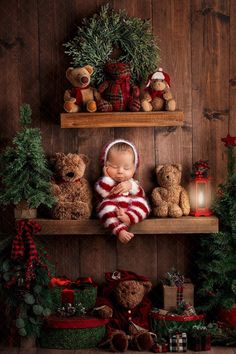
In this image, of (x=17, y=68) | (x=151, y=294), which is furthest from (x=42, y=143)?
(x=151, y=294)

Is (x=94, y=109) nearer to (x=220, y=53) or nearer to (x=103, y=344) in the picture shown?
(x=220, y=53)

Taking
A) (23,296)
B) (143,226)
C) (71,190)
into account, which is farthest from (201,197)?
(23,296)

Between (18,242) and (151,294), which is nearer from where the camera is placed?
(18,242)

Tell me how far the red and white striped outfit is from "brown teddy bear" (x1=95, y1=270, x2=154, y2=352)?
0.30 metres

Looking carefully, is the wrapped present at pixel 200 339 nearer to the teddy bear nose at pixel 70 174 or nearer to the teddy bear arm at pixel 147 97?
the teddy bear nose at pixel 70 174

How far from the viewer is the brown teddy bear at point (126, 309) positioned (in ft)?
11.0

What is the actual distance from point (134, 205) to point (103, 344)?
72 cm

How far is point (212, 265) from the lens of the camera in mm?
3500

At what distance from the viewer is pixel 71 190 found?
352 centimetres

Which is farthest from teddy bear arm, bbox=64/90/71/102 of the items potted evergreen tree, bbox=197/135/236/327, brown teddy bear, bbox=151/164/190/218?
potted evergreen tree, bbox=197/135/236/327

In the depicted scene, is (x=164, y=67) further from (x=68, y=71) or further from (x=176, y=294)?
(x=176, y=294)

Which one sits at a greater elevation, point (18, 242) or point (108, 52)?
point (108, 52)

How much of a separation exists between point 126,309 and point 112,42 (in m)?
1.41

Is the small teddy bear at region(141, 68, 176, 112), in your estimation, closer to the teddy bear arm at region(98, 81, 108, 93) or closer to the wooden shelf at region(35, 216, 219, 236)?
the teddy bear arm at region(98, 81, 108, 93)
